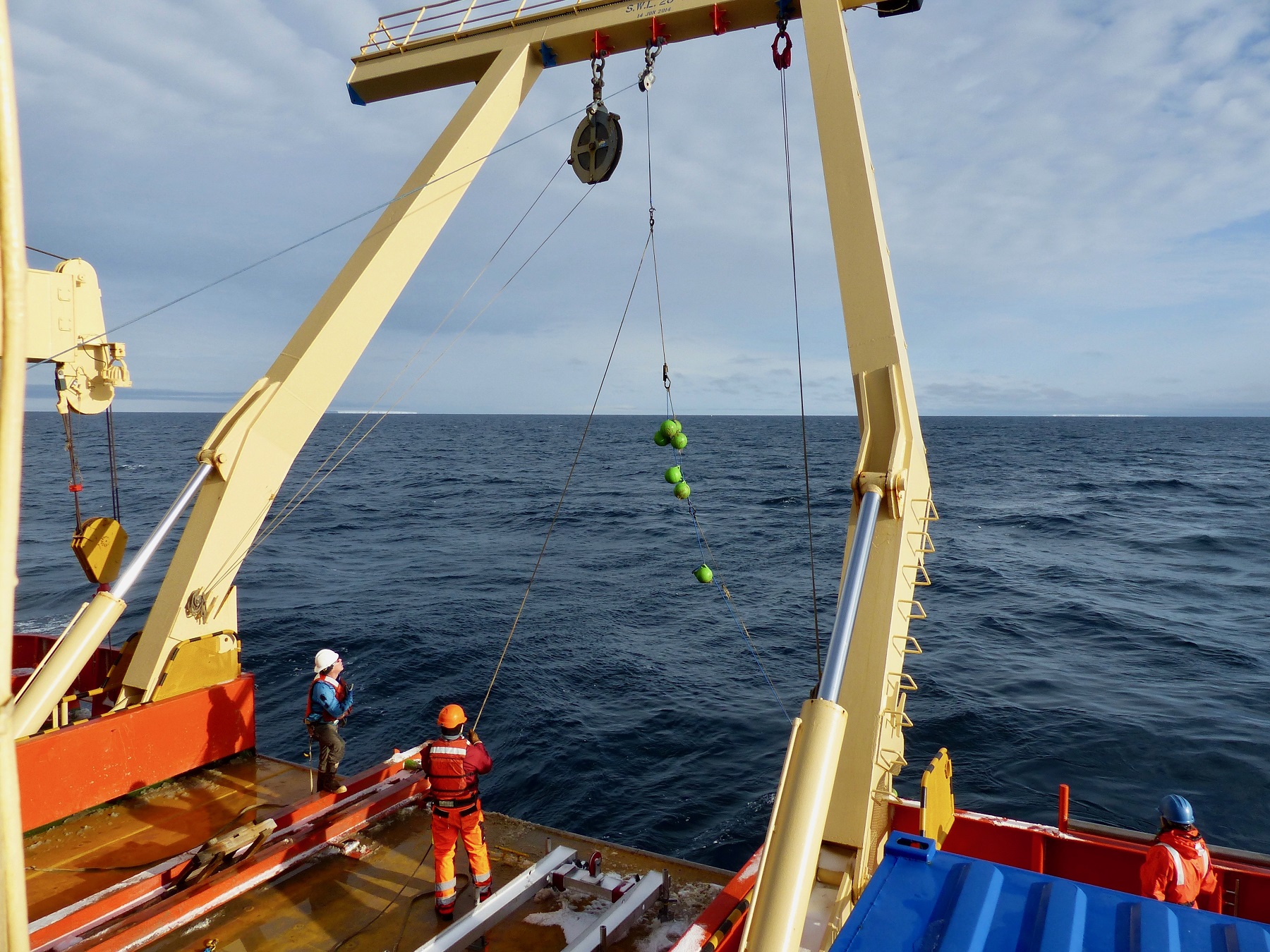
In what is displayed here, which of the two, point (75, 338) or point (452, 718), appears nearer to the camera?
point (452, 718)

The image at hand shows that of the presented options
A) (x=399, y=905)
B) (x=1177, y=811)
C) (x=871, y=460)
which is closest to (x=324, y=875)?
(x=399, y=905)

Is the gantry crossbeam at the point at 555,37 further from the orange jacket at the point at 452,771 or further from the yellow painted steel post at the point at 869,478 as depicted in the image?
the orange jacket at the point at 452,771

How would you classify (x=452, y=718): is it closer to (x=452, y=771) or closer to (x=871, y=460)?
(x=452, y=771)

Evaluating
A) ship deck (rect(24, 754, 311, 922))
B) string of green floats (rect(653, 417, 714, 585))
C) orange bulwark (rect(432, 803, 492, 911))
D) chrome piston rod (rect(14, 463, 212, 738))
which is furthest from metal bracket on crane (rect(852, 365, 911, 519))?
ship deck (rect(24, 754, 311, 922))

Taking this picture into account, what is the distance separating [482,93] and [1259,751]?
14.8 metres

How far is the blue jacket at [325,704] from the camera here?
24.0 feet

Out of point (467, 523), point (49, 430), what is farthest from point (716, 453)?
point (49, 430)

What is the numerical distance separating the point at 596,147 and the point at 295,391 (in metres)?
4.42

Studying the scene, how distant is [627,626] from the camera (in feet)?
60.4

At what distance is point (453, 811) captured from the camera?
18.5 feet

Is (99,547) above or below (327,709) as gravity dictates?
above

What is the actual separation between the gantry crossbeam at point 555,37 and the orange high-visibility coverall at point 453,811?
24.5 feet

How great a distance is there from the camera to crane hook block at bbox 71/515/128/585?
31.3 ft

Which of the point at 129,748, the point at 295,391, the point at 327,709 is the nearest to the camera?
the point at 327,709
